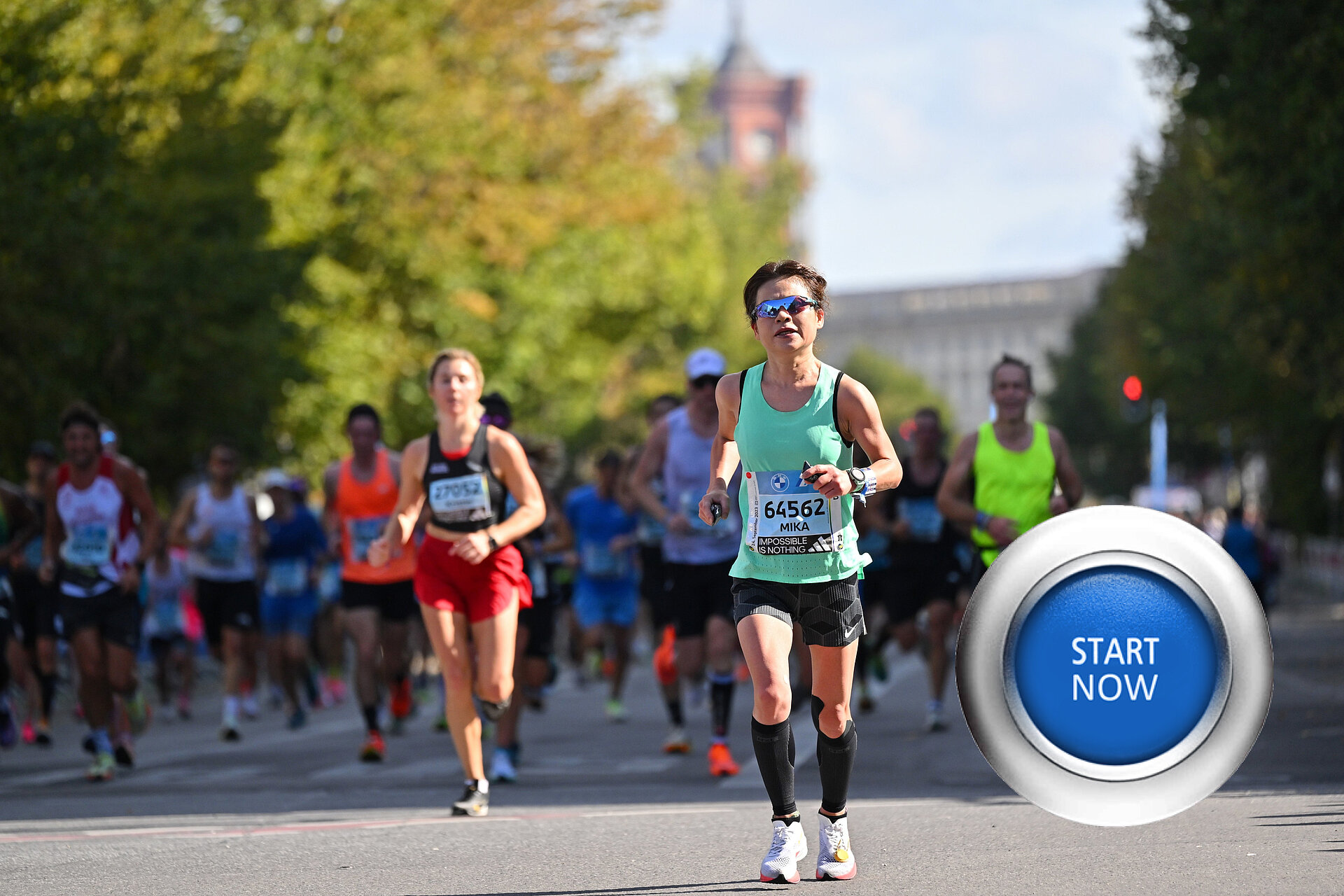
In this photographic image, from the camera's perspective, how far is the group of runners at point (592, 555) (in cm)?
637

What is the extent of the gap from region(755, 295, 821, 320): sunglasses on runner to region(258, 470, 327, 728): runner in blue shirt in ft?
30.7

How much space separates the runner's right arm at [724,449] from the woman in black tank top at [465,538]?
2.07 meters

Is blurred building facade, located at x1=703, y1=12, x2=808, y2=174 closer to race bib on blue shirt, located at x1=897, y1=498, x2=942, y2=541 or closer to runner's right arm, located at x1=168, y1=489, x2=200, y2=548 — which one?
runner's right arm, located at x1=168, y1=489, x2=200, y2=548

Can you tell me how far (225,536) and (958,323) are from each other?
16284 cm

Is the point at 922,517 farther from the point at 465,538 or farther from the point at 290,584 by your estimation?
the point at 465,538

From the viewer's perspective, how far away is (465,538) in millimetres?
8547

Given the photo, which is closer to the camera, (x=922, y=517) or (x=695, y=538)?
(x=695, y=538)

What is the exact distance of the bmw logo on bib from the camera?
5.40 meters

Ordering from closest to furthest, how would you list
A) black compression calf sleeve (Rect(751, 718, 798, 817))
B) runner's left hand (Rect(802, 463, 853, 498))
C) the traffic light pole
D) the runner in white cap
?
runner's left hand (Rect(802, 463, 853, 498)) < black compression calf sleeve (Rect(751, 718, 798, 817)) < the runner in white cap < the traffic light pole

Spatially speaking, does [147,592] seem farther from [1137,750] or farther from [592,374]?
[592,374]

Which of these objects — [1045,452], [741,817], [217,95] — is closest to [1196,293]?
[217,95]

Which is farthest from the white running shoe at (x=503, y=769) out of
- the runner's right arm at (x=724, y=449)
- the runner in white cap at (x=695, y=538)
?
the runner's right arm at (x=724, y=449)

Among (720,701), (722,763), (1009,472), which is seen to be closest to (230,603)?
(720,701)

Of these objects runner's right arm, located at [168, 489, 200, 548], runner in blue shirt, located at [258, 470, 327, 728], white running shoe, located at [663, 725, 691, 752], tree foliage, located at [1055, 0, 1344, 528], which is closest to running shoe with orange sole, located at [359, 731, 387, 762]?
white running shoe, located at [663, 725, 691, 752]
